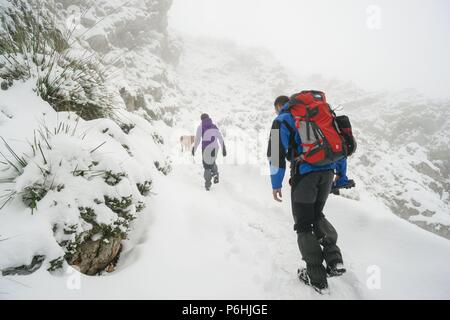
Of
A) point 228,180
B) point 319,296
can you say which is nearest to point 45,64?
point 319,296

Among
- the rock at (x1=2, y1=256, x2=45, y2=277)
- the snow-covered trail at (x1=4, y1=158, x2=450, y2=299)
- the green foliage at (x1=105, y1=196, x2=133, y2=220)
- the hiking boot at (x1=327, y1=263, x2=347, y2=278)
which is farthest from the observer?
the hiking boot at (x1=327, y1=263, x2=347, y2=278)

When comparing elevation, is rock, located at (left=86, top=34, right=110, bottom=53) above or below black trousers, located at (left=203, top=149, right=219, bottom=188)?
above

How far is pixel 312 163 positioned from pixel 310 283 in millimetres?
1321

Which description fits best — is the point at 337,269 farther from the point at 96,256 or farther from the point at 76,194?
the point at 76,194

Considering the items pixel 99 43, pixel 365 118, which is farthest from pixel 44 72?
pixel 365 118

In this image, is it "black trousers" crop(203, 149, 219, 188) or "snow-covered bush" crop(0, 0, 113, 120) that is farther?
"black trousers" crop(203, 149, 219, 188)

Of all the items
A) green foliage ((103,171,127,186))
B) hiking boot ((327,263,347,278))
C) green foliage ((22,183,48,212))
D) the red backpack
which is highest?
the red backpack

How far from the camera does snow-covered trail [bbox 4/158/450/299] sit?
1.99 metres

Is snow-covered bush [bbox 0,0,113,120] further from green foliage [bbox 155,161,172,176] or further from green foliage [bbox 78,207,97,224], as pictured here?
green foliage [bbox 78,207,97,224]

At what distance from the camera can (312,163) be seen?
2.49m

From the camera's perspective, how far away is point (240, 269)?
2.69 m

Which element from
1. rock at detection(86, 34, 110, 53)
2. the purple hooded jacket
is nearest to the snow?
the purple hooded jacket

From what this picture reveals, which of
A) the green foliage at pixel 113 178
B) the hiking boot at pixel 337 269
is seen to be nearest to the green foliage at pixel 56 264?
the green foliage at pixel 113 178

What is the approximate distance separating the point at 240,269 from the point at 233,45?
46806 mm
